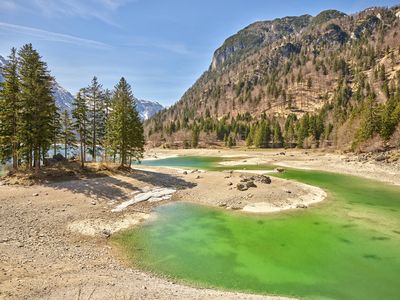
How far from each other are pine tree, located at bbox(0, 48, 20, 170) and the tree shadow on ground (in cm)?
1046

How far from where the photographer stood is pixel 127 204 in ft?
111

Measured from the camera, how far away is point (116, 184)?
1610 inches

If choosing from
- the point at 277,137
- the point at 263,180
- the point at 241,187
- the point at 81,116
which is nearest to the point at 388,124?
the point at 263,180

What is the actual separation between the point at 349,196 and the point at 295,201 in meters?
9.94

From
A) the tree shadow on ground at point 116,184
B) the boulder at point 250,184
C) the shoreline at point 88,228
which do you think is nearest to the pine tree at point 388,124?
the shoreline at point 88,228

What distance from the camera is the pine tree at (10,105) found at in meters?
40.3

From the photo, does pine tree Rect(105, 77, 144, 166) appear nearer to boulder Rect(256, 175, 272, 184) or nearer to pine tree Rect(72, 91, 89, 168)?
pine tree Rect(72, 91, 89, 168)

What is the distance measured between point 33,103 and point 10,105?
3.69 meters

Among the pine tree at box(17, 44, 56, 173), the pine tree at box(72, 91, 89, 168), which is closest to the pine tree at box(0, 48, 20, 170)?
the pine tree at box(17, 44, 56, 173)

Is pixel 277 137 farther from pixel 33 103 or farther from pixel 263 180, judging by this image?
pixel 33 103

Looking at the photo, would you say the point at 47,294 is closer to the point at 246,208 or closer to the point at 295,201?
the point at 246,208

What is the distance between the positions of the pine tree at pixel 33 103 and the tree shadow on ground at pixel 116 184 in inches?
275

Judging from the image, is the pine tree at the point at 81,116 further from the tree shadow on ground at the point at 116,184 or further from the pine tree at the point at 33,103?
the tree shadow on ground at the point at 116,184

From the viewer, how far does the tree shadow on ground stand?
3609 cm
